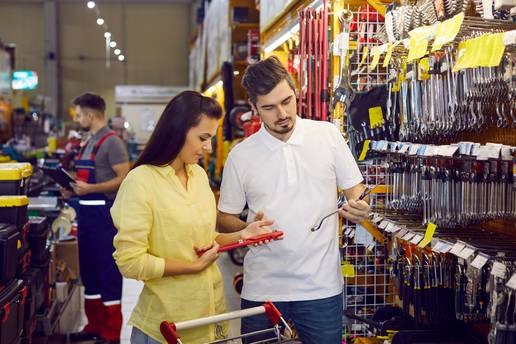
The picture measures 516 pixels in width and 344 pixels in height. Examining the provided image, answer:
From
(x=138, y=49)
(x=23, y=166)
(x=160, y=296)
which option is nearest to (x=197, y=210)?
(x=160, y=296)

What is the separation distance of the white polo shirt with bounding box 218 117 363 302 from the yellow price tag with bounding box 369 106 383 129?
954 mm

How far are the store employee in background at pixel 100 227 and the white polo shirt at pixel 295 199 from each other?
2592 mm

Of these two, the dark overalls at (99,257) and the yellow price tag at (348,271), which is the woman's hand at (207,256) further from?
the dark overalls at (99,257)

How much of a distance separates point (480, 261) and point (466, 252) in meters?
0.10

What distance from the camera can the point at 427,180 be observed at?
11.2 feet

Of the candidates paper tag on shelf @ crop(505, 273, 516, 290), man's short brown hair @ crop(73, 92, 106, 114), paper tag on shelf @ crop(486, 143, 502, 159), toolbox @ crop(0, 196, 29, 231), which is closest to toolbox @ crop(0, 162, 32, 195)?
toolbox @ crop(0, 196, 29, 231)

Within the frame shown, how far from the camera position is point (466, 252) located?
8.99ft

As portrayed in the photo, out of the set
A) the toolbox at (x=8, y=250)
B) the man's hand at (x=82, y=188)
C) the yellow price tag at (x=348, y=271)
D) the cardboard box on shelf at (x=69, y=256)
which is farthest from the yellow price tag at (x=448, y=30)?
the cardboard box on shelf at (x=69, y=256)

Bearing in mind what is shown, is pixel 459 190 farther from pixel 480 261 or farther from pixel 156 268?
pixel 156 268

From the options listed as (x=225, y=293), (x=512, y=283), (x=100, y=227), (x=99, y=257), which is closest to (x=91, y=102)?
(x=100, y=227)

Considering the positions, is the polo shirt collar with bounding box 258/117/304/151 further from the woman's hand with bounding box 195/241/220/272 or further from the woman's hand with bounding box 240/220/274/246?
the woman's hand with bounding box 195/241/220/272

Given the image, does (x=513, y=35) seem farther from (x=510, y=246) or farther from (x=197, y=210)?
(x=197, y=210)

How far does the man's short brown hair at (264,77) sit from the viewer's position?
9.45 feet

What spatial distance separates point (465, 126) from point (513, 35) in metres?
0.96
